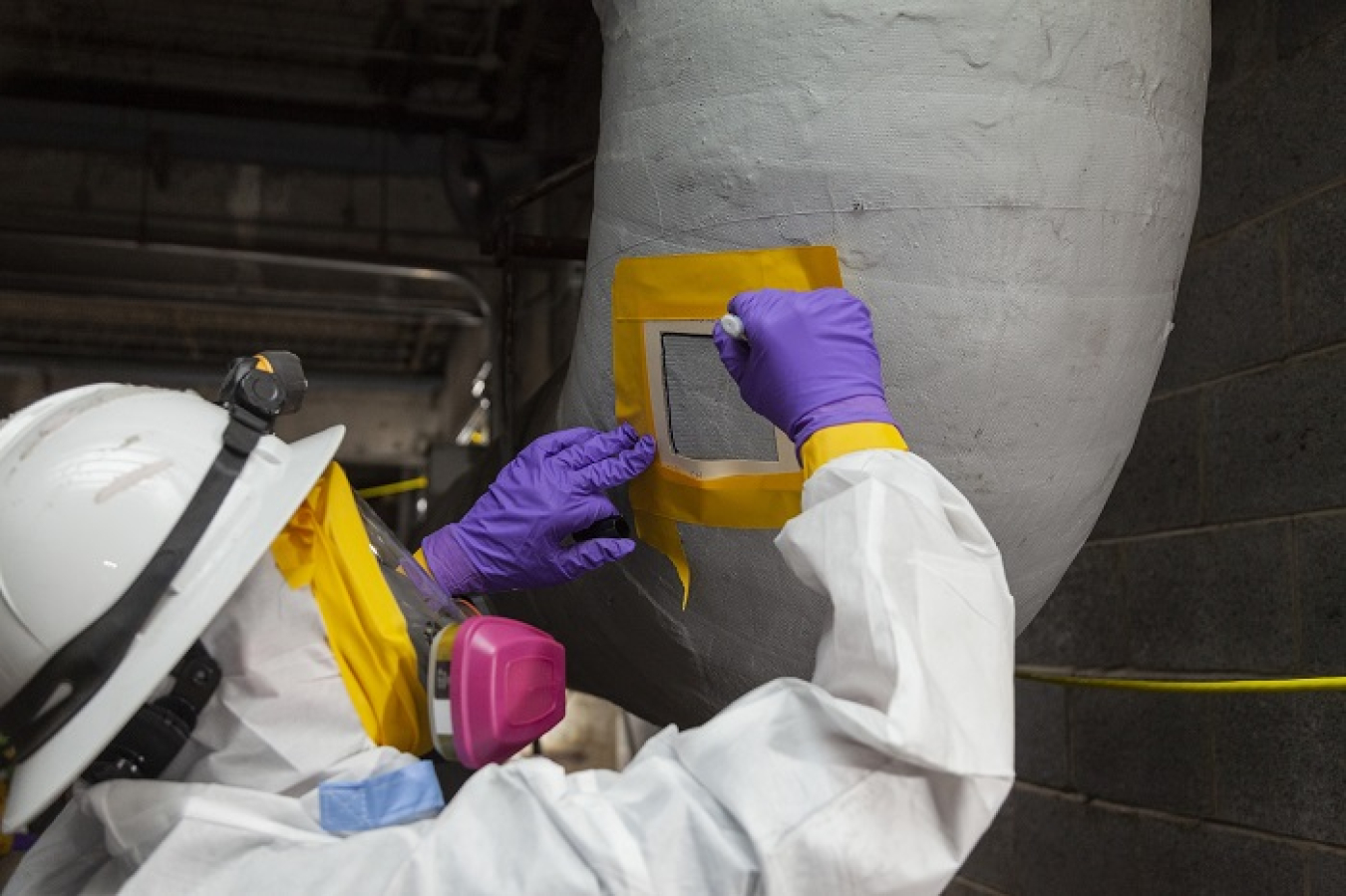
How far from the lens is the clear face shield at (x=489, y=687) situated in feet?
3.92

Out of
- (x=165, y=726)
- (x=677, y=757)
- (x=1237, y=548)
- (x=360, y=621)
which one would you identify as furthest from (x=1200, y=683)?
(x=165, y=726)

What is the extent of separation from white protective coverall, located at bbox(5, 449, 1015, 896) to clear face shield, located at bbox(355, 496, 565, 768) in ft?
0.20

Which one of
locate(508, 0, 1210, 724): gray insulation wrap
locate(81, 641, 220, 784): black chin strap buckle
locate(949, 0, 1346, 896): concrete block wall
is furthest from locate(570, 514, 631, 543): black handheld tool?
locate(949, 0, 1346, 896): concrete block wall

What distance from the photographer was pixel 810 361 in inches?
51.3

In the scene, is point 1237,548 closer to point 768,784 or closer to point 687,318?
point 687,318

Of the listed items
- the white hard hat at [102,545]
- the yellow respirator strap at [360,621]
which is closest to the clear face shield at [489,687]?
the yellow respirator strap at [360,621]

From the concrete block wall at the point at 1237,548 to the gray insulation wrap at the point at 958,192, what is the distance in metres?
0.52

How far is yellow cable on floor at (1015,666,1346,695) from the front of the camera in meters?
1.70

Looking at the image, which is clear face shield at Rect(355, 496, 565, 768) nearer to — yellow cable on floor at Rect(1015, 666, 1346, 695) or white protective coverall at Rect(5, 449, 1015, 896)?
white protective coverall at Rect(5, 449, 1015, 896)

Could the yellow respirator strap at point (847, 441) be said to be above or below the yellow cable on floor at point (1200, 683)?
above

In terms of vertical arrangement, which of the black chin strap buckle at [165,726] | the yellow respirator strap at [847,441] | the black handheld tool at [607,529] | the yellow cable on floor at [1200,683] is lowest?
the yellow cable on floor at [1200,683]

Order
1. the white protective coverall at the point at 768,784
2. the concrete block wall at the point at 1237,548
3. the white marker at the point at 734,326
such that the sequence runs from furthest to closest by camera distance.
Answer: the concrete block wall at the point at 1237,548 < the white marker at the point at 734,326 < the white protective coverall at the point at 768,784

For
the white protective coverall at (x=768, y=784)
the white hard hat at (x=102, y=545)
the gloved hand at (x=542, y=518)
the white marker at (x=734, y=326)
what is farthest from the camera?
the gloved hand at (x=542, y=518)

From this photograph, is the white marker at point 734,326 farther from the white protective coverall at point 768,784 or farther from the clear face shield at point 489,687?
the clear face shield at point 489,687
